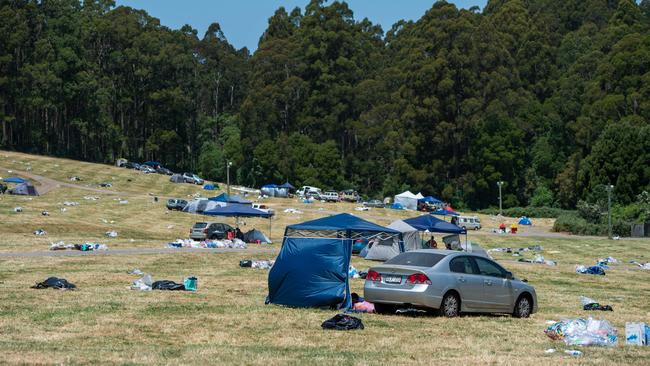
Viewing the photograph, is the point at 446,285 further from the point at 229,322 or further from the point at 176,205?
the point at 176,205

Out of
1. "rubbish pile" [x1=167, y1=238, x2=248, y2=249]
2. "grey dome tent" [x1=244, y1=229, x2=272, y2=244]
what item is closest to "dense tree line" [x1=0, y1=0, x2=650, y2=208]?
"grey dome tent" [x1=244, y1=229, x2=272, y2=244]

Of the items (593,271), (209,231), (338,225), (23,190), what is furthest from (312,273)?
(23,190)

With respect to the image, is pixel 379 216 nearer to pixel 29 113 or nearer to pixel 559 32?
pixel 29 113

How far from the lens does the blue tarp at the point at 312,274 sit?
742 inches

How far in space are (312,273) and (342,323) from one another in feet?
12.0

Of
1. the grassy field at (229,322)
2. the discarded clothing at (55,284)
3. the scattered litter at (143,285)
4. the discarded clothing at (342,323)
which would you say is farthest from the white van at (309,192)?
the discarded clothing at (342,323)

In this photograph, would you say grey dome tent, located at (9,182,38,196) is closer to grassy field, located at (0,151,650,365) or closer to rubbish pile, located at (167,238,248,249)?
rubbish pile, located at (167,238,248,249)

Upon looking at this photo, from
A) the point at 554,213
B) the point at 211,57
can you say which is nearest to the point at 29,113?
the point at 211,57

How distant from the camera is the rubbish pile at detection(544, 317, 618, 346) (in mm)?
14008

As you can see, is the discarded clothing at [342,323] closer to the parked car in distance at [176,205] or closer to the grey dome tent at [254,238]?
the grey dome tent at [254,238]

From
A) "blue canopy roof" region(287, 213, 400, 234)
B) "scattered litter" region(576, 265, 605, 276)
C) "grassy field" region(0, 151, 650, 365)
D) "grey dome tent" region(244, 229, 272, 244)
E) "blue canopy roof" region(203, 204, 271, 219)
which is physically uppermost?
"blue canopy roof" region(203, 204, 271, 219)

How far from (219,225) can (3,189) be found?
3199cm

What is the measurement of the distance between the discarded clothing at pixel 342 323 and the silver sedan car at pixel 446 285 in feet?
6.61

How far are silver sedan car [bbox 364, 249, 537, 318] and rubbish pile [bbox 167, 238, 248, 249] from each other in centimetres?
2597
